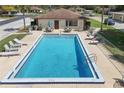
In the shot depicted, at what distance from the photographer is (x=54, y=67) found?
60.0 feet

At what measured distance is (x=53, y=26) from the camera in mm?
39812

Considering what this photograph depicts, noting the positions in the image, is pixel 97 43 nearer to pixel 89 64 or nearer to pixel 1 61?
pixel 89 64

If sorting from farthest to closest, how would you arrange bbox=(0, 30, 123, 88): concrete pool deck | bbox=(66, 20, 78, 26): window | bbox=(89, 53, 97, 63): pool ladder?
bbox=(66, 20, 78, 26): window → bbox=(89, 53, 97, 63): pool ladder → bbox=(0, 30, 123, 88): concrete pool deck

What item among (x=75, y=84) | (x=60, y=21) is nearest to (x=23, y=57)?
(x=75, y=84)

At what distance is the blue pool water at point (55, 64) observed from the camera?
1647cm

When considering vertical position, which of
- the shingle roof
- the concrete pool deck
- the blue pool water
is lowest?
the blue pool water

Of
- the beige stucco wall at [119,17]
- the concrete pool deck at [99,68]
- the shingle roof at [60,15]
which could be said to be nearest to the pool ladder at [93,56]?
the concrete pool deck at [99,68]

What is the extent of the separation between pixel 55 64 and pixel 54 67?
2.87ft

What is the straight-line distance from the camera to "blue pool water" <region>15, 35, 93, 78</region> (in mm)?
16469

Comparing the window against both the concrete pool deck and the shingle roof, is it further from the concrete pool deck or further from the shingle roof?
the concrete pool deck

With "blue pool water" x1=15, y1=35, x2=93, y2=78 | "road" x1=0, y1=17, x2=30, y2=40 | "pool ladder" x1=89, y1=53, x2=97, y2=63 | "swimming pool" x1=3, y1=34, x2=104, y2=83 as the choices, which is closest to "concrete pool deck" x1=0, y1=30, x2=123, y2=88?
"pool ladder" x1=89, y1=53, x2=97, y2=63

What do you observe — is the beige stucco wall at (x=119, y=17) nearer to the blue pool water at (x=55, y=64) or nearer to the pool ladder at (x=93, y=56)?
the blue pool water at (x=55, y=64)

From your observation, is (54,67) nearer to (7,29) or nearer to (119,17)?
(7,29)

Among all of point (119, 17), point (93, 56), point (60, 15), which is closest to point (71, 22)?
point (60, 15)
